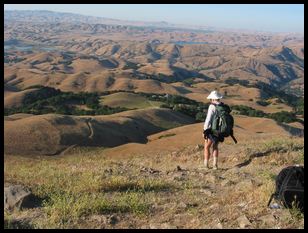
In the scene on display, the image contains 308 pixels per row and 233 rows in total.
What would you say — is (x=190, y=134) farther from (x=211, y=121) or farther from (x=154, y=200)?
(x=154, y=200)

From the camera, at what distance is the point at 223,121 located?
1049 centimetres

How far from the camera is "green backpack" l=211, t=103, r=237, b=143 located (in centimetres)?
1043

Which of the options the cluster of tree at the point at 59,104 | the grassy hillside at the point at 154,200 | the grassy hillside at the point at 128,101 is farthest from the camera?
the grassy hillside at the point at 128,101

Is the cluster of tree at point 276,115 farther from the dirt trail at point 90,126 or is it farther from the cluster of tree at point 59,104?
the dirt trail at point 90,126

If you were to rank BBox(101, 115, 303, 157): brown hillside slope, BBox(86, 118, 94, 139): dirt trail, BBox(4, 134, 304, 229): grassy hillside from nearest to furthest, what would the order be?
BBox(4, 134, 304, 229): grassy hillside, BBox(101, 115, 303, 157): brown hillside slope, BBox(86, 118, 94, 139): dirt trail

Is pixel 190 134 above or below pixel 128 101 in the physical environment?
above

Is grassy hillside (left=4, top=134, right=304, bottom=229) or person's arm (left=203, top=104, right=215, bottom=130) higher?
person's arm (left=203, top=104, right=215, bottom=130)

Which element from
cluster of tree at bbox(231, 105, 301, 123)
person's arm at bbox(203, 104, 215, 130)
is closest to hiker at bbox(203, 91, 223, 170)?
person's arm at bbox(203, 104, 215, 130)

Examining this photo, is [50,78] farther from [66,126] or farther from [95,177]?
[95,177]

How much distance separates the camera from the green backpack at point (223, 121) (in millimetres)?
10430

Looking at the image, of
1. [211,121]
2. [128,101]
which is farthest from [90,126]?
[128,101]

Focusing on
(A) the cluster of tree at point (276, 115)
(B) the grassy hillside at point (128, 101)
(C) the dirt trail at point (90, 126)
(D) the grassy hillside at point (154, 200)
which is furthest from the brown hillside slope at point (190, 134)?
(B) the grassy hillside at point (128, 101)

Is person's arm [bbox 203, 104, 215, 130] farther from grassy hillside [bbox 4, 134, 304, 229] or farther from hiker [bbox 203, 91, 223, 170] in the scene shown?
grassy hillside [bbox 4, 134, 304, 229]
